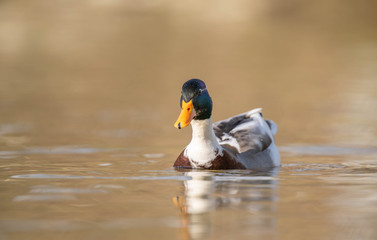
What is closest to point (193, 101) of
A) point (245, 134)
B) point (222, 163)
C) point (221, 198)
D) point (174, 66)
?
point (222, 163)

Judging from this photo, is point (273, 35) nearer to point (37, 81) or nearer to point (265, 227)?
point (37, 81)

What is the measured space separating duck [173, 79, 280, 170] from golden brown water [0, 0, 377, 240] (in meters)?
0.17

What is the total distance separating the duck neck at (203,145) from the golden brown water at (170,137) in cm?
16

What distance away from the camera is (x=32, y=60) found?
956 inches

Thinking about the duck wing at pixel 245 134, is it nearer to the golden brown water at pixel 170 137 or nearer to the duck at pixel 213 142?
the duck at pixel 213 142

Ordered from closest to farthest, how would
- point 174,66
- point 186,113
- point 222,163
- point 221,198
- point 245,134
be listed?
point 221,198 < point 186,113 < point 222,163 < point 245,134 < point 174,66

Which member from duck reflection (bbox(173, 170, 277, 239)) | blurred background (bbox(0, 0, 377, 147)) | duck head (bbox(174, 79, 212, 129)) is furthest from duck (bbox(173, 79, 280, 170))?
blurred background (bbox(0, 0, 377, 147))

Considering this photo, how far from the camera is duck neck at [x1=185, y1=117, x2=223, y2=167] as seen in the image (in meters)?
8.05

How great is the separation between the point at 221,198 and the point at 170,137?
4368 mm

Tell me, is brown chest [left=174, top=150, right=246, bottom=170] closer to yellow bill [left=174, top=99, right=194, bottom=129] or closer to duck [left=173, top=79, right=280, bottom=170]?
duck [left=173, top=79, right=280, bottom=170]

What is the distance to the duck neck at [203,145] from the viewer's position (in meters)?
8.05

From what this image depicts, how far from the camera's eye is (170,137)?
10.8 m

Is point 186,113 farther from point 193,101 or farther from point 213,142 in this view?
point 213,142

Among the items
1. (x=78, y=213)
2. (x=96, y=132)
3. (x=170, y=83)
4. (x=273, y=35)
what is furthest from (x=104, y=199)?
(x=273, y=35)
